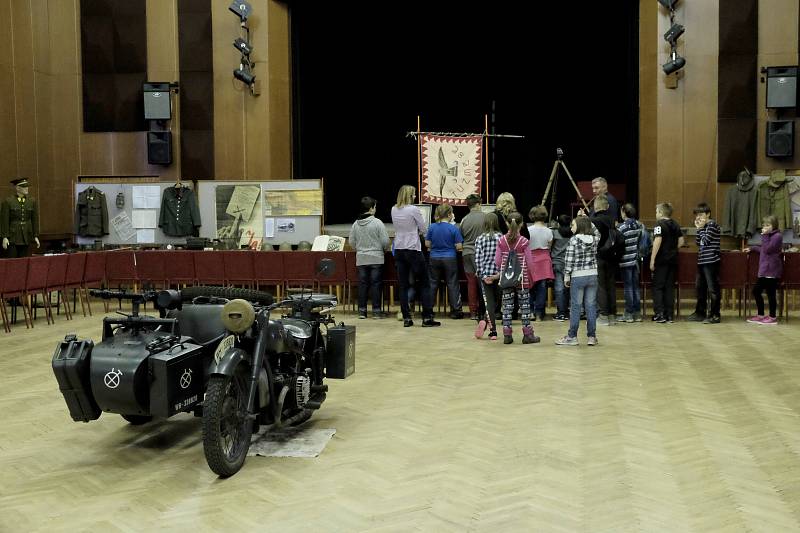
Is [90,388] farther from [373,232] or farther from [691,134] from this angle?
[691,134]

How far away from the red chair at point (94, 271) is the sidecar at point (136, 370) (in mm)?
7096

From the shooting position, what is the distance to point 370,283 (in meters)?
11.4

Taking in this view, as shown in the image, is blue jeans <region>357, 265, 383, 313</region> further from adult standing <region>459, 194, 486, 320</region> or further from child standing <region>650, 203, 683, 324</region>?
child standing <region>650, 203, 683, 324</region>

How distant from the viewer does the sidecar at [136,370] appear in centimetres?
466

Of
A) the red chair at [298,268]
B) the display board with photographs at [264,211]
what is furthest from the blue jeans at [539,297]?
the display board with photographs at [264,211]

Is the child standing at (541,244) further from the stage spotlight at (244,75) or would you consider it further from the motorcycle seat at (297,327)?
the stage spotlight at (244,75)

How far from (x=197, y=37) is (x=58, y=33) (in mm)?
2545

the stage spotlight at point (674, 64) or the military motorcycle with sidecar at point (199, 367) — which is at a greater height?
the stage spotlight at point (674, 64)

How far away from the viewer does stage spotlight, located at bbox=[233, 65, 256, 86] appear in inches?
567

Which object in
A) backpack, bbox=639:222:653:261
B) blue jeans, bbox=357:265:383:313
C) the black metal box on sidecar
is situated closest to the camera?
the black metal box on sidecar

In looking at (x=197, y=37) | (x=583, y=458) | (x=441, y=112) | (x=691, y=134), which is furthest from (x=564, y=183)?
(x=583, y=458)

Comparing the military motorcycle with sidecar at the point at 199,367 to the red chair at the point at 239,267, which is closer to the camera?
the military motorcycle with sidecar at the point at 199,367

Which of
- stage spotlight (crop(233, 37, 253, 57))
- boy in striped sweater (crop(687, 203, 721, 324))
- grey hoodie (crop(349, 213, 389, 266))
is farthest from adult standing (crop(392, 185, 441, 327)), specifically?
stage spotlight (crop(233, 37, 253, 57))

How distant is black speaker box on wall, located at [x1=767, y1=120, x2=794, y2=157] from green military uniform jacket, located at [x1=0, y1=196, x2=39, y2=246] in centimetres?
1106
